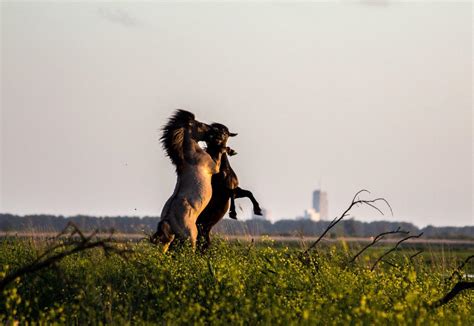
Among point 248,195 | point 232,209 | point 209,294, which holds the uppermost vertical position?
point 248,195

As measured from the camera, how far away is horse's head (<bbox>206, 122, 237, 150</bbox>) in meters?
19.5

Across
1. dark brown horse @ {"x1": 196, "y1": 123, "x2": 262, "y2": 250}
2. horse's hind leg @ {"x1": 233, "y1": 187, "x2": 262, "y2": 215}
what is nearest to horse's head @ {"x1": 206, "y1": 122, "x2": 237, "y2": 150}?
dark brown horse @ {"x1": 196, "y1": 123, "x2": 262, "y2": 250}

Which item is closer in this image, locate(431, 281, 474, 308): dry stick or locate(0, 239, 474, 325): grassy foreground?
locate(0, 239, 474, 325): grassy foreground

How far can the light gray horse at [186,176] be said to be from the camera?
18.5 meters

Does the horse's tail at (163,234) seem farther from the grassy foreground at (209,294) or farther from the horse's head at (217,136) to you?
the horse's head at (217,136)

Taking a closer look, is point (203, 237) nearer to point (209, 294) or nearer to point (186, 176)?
point (186, 176)

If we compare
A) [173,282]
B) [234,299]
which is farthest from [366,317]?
[173,282]

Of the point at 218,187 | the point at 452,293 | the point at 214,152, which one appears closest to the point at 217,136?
the point at 214,152

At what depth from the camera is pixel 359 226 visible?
163 metres

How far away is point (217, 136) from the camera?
19.5 meters

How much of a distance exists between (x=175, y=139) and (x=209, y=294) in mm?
4352

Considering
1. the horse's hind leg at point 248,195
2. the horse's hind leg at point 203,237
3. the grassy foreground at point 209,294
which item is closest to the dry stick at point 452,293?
the grassy foreground at point 209,294

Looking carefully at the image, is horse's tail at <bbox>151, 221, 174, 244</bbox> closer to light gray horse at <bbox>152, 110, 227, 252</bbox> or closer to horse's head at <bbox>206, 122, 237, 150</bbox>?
light gray horse at <bbox>152, 110, 227, 252</bbox>

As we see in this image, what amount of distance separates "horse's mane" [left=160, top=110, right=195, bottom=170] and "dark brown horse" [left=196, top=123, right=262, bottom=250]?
63 centimetres
